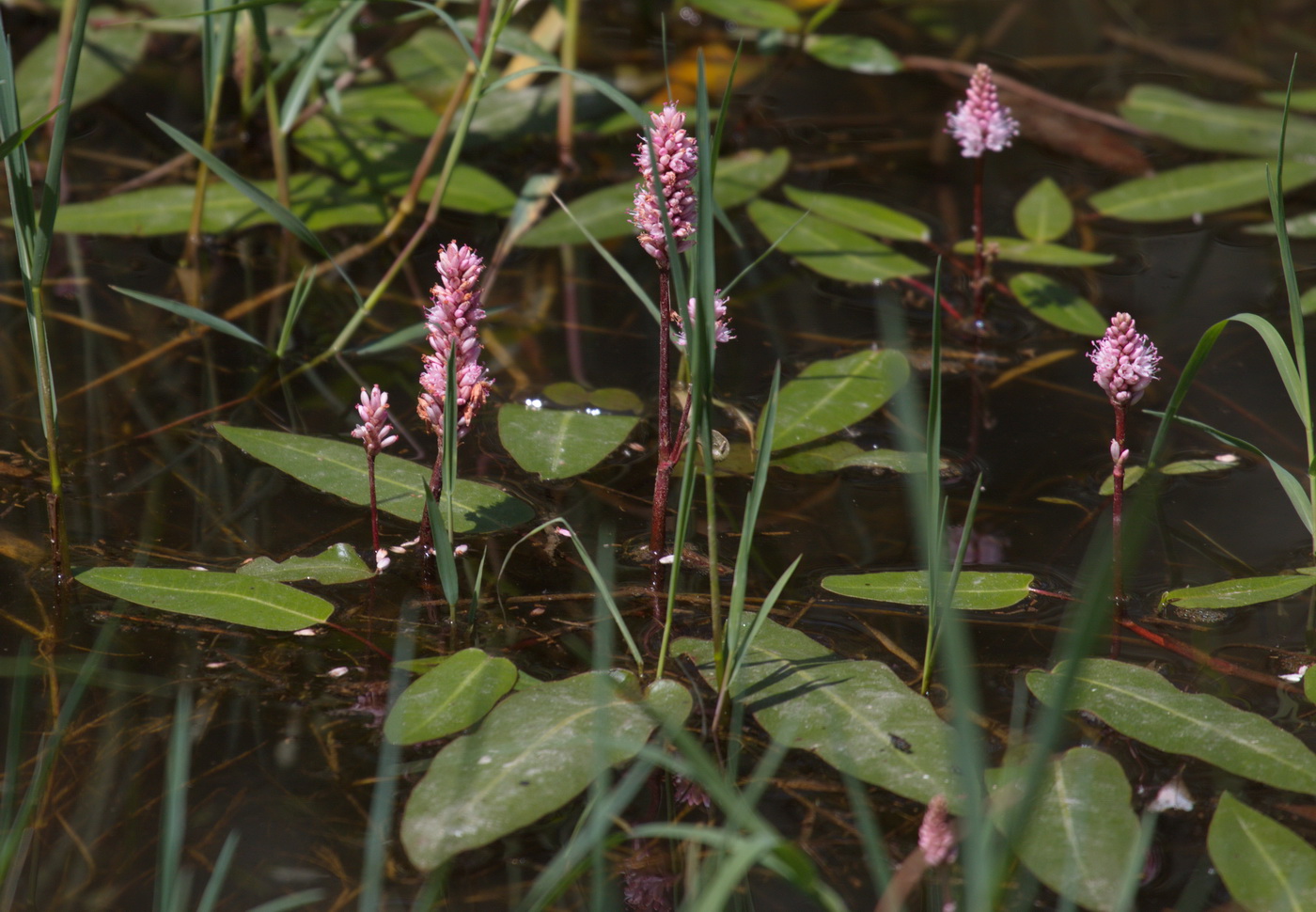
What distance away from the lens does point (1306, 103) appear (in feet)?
10.00

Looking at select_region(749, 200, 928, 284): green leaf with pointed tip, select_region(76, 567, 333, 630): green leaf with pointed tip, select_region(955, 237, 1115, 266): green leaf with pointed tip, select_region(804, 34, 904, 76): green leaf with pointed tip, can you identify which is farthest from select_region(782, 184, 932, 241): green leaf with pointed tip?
select_region(76, 567, 333, 630): green leaf with pointed tip

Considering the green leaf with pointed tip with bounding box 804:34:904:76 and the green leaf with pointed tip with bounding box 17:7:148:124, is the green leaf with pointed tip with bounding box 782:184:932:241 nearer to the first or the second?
the green leaf with pointed tip with bounding box 804:34:904:76

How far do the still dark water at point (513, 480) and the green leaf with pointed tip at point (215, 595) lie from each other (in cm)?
5

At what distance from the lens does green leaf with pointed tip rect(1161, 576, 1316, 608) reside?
4.97 feet

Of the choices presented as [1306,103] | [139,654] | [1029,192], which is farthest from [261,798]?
[1306,103]

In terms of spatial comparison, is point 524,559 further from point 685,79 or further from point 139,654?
point 685,79

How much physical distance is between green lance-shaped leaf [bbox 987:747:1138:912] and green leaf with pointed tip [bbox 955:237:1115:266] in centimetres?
129

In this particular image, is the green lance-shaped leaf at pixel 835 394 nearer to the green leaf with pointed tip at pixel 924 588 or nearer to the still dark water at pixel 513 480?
the still dark water at pixel 513 480

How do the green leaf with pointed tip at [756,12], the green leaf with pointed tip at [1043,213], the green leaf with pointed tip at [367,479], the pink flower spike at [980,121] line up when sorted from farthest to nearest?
the green leaf with pointed tip at [756,12] → the green leaf with pointed tip at [1043,213] → the pink flower spike at [980,121] → the green leaf with pointed tip at [367,479]

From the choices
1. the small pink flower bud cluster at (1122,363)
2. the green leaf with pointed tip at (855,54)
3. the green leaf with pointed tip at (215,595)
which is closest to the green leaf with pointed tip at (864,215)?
the green leaf with pointed tip at (855,54)

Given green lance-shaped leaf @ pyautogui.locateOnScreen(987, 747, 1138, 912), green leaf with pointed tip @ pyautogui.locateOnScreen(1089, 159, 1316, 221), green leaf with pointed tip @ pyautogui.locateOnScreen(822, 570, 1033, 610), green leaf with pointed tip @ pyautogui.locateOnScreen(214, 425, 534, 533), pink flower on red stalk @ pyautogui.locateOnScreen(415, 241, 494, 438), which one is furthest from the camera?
green leaf with pointed tip @ pyautogui.locateOnScreen(1089, 159, 1316, 221)

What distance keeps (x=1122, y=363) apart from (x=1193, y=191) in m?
1.43

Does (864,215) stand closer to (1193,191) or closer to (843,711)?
(1193,191)

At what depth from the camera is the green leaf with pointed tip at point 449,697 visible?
1.30m
